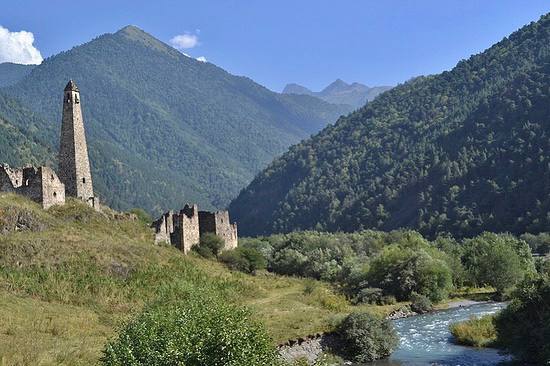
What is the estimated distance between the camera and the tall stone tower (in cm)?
7312

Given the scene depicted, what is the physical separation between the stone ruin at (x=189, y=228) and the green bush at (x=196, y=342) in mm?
50397

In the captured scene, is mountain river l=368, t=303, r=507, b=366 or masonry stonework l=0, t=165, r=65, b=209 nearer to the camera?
mountain river l=368, t=303, r=507, b=366

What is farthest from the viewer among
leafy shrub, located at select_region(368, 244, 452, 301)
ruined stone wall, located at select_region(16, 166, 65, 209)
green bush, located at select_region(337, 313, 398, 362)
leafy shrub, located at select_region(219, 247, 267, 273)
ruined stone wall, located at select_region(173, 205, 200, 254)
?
leafy shrub, located at select_region(219, 247, 267, 273)

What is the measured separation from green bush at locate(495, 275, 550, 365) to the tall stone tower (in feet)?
157

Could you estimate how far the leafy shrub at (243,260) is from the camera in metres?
87.7

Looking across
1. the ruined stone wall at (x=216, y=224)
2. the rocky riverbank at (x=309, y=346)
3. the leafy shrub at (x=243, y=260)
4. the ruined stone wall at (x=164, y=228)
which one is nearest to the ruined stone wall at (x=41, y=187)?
the ruined stone wall at (x=164, y=228)

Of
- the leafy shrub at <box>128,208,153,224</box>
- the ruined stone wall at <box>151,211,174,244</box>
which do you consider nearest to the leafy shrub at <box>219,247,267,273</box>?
the ruined stone wall at <box>151,211,174,244</box>

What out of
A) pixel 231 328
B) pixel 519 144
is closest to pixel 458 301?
pixel 231 328

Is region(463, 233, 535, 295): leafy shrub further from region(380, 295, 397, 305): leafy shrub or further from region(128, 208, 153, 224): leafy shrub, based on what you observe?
region(128, 208, 153, 224): leafy shrub

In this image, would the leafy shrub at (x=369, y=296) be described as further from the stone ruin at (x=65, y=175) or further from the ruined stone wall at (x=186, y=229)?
the stone ruin at (x=65, y=175)

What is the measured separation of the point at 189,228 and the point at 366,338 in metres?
40.5

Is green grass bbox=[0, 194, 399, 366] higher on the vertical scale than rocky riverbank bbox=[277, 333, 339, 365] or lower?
higher

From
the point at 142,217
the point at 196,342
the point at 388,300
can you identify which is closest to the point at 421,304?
the point at 388,300

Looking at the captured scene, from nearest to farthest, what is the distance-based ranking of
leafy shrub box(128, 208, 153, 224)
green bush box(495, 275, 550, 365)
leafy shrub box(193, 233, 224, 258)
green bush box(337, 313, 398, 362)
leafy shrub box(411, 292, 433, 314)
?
1. green bush box(495, 275, 550, 365)
2. green bush box(337, 313, 398, 362)
3. leafy shrub box(411, 292, 433, 314)
4. leafy shrub box(193, 233, 224, 258)
5. leafy shrub box(128, 208, 153, 224)
